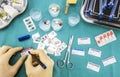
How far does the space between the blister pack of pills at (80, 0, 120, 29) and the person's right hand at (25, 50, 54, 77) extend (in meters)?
0.30

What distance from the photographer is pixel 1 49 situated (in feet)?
3.77

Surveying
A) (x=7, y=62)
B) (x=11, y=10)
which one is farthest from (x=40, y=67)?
(x=11, y=10)

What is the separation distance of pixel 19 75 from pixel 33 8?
0.38 m

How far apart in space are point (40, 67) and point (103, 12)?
0.44m

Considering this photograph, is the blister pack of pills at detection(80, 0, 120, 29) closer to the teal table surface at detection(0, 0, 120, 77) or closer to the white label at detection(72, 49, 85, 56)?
the teal table surface at detection(0, 0, 120, 77)

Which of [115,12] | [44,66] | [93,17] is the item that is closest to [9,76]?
[44,66]

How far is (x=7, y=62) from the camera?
1112 mm

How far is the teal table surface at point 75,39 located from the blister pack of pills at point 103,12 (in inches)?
1.1

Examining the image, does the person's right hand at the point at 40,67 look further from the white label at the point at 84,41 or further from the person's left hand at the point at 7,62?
the white label at the point at 84,41

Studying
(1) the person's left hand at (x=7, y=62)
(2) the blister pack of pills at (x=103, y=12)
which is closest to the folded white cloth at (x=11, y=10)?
(1) the person's left hand at (x=7, y=62)

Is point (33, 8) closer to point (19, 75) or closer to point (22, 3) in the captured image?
point (22, 3)

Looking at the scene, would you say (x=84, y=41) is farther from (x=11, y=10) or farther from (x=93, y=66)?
(x=11, y=10)

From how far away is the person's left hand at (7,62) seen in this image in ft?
3.56

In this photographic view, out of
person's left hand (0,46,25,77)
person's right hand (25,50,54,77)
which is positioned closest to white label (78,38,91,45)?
person's right hand (25,50,54,77)
